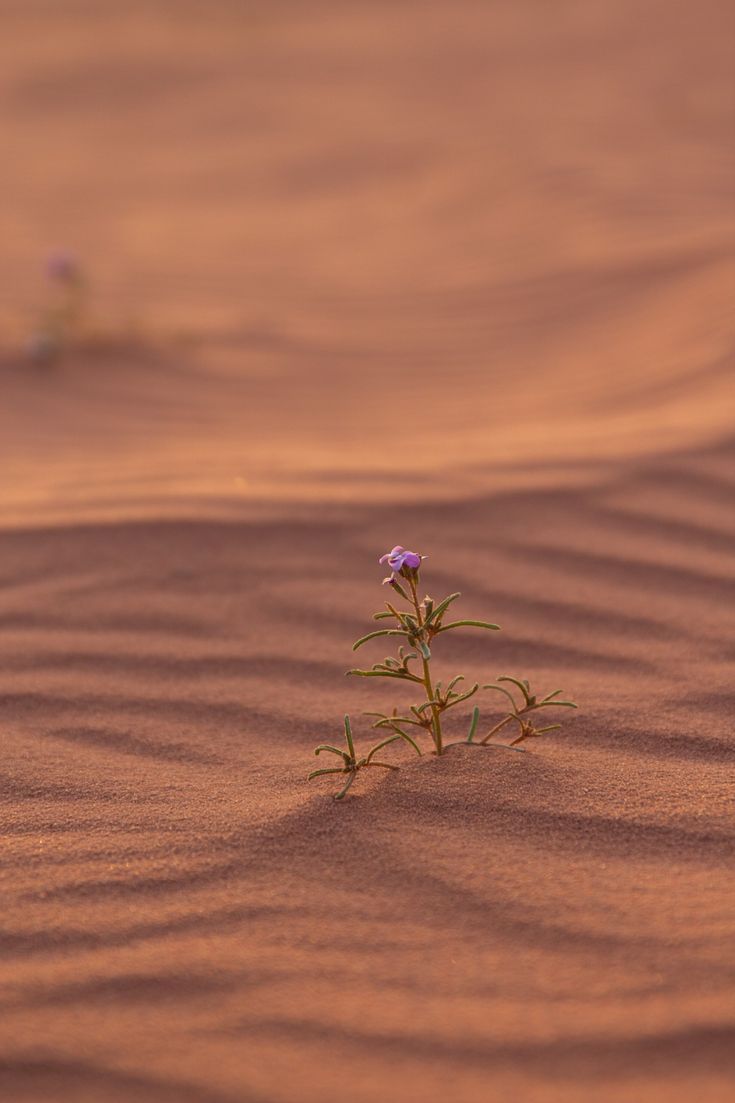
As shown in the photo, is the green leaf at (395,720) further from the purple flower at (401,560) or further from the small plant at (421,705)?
the purple flower at (401,560)

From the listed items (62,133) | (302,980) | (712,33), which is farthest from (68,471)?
(712,33)

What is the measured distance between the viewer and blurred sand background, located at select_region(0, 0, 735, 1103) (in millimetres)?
1662

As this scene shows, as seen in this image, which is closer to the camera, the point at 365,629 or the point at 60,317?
the point at 365,629

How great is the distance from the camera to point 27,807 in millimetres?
2170

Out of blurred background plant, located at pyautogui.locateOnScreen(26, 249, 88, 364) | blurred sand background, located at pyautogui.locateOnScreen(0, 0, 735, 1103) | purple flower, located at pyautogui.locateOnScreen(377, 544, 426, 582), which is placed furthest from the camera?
blurred background plant, located at pyautogui.locateOnScreen(26, 249, 88, 364)

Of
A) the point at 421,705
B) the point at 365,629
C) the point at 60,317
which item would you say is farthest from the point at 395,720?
the point at 60,317

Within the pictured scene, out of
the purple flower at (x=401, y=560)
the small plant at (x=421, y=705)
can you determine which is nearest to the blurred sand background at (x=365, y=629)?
the small plant at (x=421, y=705)

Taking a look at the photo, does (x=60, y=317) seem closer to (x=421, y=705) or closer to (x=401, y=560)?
(x=421, y=705)

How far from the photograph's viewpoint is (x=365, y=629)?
2867mm

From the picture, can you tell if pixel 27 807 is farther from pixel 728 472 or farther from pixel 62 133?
pixel 62 133

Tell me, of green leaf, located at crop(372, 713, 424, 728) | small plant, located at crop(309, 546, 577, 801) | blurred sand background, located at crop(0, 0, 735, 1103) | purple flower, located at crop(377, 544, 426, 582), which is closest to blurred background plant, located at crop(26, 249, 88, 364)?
blurred sand background, located at crop(0, 0, 735, 1103)

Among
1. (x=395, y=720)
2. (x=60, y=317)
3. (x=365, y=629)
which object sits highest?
(x=60, y=317)

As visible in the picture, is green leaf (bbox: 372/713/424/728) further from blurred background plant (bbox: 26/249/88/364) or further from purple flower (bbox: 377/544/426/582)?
blurred background plant (bbox: 26/249/88/364)

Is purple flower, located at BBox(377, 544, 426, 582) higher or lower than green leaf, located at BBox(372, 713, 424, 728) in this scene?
higher
